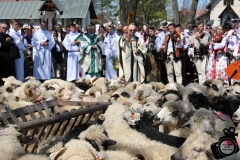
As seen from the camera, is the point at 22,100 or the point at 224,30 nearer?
the point at 22,100

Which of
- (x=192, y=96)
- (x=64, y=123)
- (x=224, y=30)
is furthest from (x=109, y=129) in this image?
(x=224, y=30)

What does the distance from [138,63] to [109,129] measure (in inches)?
225

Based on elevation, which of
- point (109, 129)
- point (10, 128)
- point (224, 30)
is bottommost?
point (109, 129)

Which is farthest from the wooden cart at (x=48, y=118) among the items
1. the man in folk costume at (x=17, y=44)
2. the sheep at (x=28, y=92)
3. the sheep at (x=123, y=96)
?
the man in folk costume at (x=17, y=44)

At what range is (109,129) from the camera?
5.60 m

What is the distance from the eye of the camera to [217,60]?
38.7ft

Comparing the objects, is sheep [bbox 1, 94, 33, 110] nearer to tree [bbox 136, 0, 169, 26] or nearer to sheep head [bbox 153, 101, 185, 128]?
sheep head [bbox 153, 101, 185, 128]

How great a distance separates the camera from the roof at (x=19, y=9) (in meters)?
42.8

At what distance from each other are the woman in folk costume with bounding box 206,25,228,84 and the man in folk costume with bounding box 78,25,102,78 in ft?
10.8

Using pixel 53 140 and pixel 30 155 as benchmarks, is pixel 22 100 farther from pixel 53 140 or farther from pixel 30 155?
pixel 30 155

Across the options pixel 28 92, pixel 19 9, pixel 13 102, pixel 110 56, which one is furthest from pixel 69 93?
pixel 19 9

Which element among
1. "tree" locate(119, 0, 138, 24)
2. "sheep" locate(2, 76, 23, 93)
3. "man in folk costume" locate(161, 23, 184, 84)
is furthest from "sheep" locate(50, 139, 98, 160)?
"tree" locate(119, 0, 138, 24)

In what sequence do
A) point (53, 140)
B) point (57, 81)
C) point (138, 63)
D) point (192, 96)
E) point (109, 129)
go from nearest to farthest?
point (53, 140) < point (109, 129) < point (192, 96) < point (57, 81) < point (138, 63)

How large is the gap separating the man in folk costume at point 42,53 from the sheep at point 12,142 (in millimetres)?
7981
